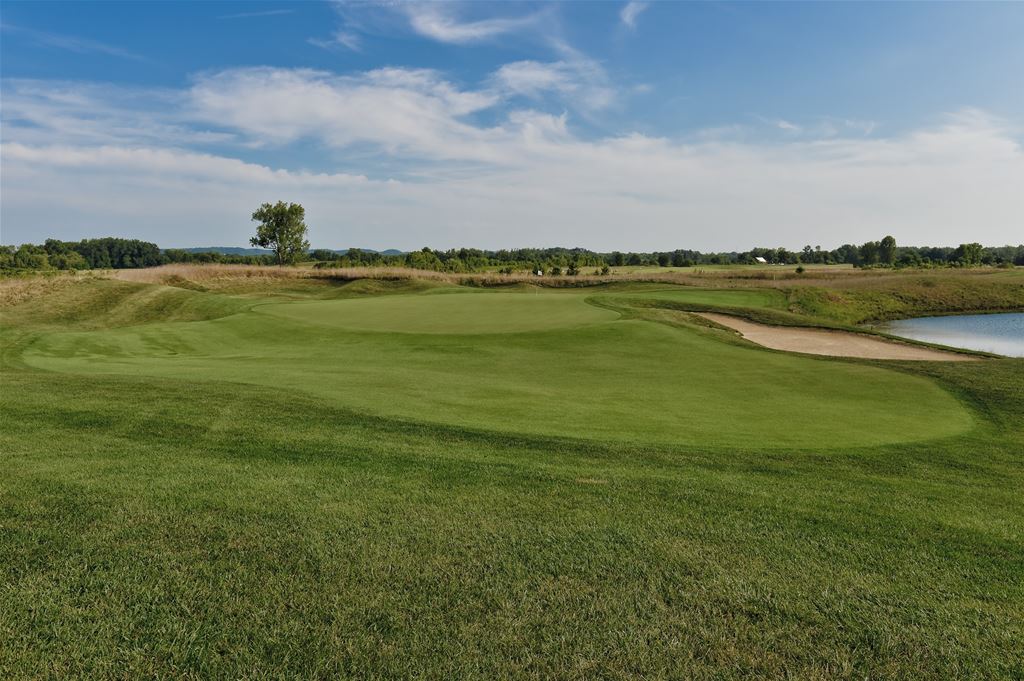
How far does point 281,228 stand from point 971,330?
9651 centimetres

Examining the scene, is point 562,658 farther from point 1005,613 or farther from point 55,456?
point 55,456

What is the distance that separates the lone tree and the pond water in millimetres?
90072

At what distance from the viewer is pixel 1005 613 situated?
4.42m

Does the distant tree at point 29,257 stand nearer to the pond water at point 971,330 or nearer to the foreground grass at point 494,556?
the foreground grass at point 494,556

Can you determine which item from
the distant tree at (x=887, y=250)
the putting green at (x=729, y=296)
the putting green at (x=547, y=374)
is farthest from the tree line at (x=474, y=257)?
the putting green at (x=547, y=374)

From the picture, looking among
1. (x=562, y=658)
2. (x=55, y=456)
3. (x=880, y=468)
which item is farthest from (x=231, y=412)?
(x=880, y=468)

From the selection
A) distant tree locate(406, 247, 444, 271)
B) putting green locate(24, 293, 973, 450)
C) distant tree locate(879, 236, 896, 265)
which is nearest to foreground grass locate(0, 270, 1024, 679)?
putting green locate(24, 293, 973, 450)

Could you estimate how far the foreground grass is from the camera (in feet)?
12.7

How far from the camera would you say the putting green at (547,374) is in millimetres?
10367

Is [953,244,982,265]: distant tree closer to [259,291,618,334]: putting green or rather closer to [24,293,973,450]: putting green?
[259,291,618,334]: putting green

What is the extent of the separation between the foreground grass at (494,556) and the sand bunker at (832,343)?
14529mm

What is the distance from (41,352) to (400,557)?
1989 centimetres

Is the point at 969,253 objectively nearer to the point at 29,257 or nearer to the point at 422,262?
the point at 422,262

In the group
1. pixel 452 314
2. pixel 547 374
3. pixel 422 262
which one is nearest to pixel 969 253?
pixel 422 262
